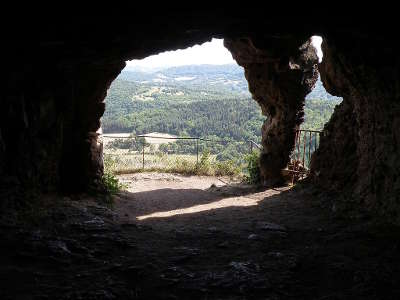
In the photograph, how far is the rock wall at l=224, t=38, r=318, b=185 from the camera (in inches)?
476

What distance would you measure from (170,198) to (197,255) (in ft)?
21.3

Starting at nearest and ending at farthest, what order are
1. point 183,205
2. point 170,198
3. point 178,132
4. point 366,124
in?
1. point 366,124
2. point 183,205
3. point 170,198
4. point 178,132

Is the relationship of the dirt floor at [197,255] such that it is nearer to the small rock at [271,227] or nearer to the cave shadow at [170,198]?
the small rock at [271,227]

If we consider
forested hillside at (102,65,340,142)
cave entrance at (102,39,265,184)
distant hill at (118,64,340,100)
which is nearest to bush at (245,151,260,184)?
cave entrance at (102,39,265,184)

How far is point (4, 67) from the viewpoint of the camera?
19.5 ft

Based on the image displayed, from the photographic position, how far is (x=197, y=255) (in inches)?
227

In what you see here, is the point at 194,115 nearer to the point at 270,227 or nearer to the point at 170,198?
the point at 170,198

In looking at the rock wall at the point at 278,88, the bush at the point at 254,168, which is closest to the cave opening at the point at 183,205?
the rock wall at the point at 278,88

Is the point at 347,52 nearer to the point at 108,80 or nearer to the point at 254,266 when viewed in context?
the point at 254,266

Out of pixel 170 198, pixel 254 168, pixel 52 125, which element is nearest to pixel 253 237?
pixel 52 125

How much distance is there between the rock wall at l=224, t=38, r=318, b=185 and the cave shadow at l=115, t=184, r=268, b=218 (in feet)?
3.84

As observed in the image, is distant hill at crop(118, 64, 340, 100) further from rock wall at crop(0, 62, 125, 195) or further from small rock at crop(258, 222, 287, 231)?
small rock at crop(258, 222, 287, 231)

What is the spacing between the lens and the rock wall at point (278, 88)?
12078 millimetres

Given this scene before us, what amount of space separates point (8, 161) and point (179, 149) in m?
32.7
